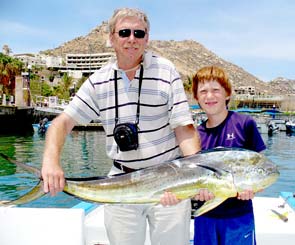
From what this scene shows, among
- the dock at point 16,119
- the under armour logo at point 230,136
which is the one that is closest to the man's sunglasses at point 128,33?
the under armour logo at point 230,136

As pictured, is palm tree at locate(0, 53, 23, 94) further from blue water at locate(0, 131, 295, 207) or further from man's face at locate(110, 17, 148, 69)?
man's face at locate(110, 17, 148, 69)

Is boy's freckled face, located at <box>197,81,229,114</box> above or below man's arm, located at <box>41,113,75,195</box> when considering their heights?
above

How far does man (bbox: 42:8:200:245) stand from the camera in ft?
10.1

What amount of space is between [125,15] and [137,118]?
793mm

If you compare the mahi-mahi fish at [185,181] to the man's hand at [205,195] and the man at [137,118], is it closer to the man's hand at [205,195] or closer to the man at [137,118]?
→ the man's hand at [205,195]

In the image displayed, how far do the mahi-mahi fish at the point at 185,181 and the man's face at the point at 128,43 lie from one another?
2.85 feet

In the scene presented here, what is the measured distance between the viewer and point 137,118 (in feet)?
10.3

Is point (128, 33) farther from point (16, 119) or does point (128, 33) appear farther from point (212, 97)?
point (16, 119)

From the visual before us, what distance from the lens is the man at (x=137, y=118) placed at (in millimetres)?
3072

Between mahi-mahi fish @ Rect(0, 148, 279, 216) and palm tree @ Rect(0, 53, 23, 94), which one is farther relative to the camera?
palm tree @ Rect(0, 53, 23, 94)

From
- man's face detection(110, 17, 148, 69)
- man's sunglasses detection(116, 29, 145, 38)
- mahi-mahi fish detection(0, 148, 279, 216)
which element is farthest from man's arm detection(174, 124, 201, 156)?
man's sunglasses detection(116, 29, 145, 38)

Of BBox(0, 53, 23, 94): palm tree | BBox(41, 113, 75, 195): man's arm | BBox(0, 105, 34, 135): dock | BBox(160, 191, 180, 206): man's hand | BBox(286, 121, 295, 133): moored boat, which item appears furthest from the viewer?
BBox(0, 53, 23, 94): palm tree

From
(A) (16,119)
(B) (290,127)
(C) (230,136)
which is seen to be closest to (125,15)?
(C) (230,136)

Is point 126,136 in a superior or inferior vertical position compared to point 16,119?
superior
